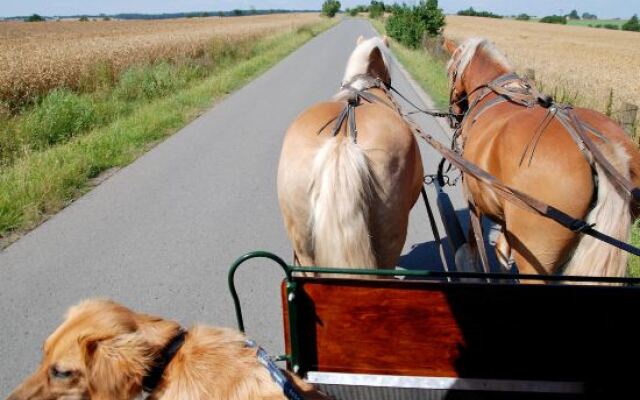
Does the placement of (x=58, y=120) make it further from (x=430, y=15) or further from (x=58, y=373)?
(x=430, y=15)

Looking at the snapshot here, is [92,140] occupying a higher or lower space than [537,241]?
lower

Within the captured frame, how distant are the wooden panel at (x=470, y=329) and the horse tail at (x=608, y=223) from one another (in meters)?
0.71

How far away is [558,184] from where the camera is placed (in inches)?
113

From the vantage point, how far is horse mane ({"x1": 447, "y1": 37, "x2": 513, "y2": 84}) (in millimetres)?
4871

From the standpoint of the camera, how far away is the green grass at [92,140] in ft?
19.7

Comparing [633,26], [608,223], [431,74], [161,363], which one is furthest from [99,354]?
[633,26]

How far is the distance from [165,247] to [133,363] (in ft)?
11.7

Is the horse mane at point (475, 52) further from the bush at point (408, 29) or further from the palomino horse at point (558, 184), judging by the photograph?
the bush at point (408, 29)

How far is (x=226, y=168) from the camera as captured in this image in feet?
25.3

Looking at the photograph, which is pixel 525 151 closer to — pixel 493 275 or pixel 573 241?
pixel 573 241

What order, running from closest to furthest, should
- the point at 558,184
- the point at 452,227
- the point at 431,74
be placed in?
the point at 558,184 → the point at 452,227 → the point at 431,74

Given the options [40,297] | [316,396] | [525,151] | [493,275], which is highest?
[525,151]

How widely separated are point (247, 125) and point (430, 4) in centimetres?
1629

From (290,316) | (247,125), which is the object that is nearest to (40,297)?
(290,316)
